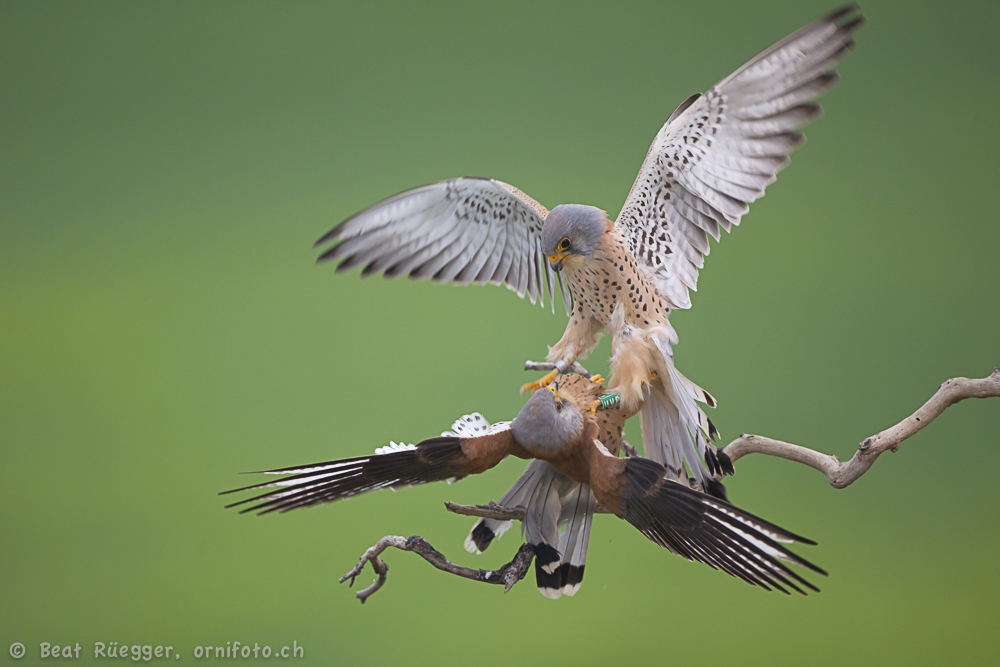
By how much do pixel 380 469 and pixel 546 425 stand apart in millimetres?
364

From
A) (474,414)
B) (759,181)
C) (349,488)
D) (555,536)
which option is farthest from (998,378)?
(349,488)

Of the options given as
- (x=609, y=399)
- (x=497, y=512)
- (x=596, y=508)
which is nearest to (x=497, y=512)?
(x=497, y=512)

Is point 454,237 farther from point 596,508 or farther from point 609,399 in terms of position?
point 596,508

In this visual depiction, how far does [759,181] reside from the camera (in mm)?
1790

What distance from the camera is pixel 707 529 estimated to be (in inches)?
59.4

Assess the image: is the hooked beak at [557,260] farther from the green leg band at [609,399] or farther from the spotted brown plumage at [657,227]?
the green leg band at [609,399]

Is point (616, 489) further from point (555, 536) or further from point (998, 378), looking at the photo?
point (998, 378)

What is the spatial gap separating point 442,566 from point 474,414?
1.12 ft

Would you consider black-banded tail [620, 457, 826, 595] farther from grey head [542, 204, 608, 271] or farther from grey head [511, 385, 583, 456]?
grey head [542, 204, 608, 271]

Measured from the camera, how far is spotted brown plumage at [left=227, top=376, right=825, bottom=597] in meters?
1.49

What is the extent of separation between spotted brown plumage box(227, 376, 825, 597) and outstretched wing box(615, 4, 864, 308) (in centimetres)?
41

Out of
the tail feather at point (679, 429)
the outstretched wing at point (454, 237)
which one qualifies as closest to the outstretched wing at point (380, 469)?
the tail feather at point (679, 429)

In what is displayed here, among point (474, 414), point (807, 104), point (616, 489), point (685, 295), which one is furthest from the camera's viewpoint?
point (685, 295)

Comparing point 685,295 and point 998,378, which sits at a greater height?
point 685,295
